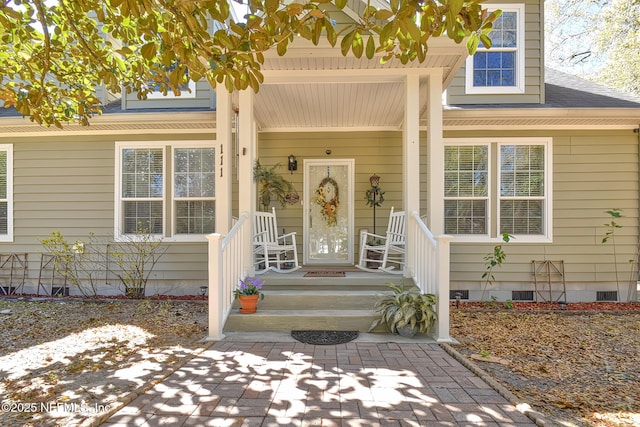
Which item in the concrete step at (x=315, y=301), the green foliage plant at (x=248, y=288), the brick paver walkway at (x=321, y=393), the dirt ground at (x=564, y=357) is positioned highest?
the green foliage plant at (x=248, y=288)

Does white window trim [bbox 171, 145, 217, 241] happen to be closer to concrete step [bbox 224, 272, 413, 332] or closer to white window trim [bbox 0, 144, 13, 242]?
concrete step [bbox 224, 272, 413, 332]

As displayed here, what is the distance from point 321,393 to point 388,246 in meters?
2.77

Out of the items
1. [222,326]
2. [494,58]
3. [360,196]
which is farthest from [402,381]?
[494,58]

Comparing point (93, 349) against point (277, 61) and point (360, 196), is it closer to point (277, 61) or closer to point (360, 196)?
point (277, 61)

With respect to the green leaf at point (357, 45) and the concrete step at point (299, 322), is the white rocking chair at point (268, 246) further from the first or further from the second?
the green leaf at point (357, 45)

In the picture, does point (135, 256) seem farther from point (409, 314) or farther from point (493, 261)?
point (493, 261)

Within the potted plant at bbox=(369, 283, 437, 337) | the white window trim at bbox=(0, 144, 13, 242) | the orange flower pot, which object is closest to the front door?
the orange flower pot

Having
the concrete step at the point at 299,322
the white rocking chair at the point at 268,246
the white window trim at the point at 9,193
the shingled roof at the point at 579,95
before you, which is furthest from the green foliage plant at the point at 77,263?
the shingled roof at the point at 579,95

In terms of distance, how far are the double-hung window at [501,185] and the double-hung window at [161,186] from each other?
4.10m

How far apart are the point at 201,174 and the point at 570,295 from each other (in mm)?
6405

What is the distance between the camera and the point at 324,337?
3588 millimetres

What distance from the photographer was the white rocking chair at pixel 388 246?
15.8 ft

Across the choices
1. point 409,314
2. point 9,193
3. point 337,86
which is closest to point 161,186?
point 9,193

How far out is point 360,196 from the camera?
6.32 meters
